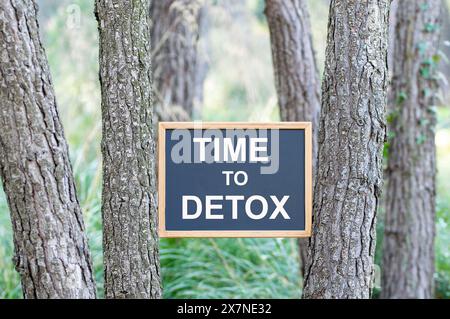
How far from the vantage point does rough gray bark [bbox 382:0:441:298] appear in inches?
194

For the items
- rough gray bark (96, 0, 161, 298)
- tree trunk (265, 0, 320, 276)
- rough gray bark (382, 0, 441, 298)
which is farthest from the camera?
rough gray bark (382, 0, 441, 298)

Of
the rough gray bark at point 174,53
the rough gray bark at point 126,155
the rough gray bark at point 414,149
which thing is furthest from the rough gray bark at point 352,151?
the rough gray bark at point 174,53

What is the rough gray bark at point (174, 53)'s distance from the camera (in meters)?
5.75

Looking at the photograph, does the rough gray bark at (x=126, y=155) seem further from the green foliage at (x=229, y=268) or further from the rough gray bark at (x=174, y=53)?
the rough gray bark at (x=174, y=53)

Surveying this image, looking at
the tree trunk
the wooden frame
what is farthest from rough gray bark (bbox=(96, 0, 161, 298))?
the tree trunk

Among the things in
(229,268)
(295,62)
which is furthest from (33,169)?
(229,268)

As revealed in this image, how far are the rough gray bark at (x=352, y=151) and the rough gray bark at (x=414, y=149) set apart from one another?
7.69ft

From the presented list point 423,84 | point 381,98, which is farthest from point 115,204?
point 423,84

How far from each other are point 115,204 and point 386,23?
48.3 inches

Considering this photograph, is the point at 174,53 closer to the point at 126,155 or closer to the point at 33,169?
the point at 126,155

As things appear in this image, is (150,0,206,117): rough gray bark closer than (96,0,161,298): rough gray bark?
No

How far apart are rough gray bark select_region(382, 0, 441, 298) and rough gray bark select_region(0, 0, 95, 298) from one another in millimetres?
2992

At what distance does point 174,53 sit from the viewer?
19.3 feet

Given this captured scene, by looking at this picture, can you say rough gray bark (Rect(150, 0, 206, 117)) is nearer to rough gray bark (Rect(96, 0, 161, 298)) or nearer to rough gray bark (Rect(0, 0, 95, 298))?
rough gray bark (Rect(96, 0, 161, 298))
